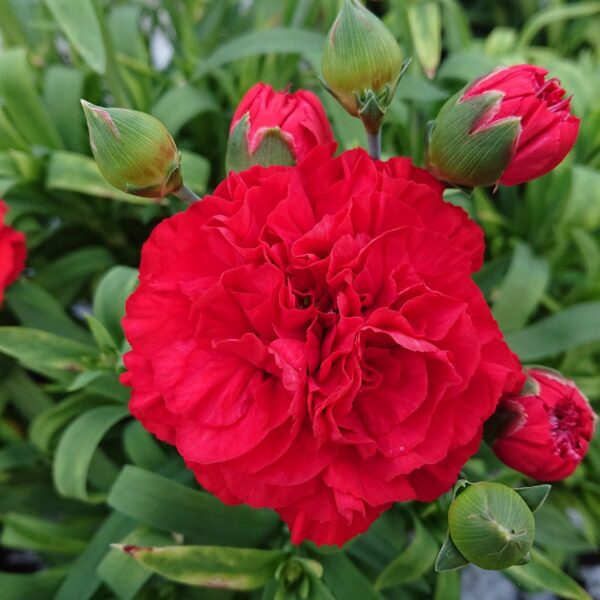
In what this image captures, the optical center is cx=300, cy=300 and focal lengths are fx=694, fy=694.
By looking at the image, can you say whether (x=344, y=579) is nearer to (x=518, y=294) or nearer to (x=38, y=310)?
(x=518, y=294)

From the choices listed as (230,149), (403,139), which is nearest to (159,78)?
(403,139)

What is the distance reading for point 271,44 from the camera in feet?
2.60

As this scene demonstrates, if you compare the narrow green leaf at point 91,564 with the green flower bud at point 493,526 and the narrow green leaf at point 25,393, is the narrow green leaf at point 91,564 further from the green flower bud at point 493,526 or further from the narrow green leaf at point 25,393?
the green flower bud at point 493,526

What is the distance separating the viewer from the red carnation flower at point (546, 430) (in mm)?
466

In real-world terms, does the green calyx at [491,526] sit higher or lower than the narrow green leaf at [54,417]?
higher

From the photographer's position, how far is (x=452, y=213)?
0.45 meters

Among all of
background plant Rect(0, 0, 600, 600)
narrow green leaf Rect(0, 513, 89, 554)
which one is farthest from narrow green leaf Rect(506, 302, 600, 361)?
narrow green leaf Rect(0, 513, 89, 554)

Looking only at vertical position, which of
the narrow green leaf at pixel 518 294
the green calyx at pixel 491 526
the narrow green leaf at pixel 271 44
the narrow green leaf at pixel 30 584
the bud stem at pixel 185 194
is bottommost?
the narrow green leaf at pixel 30 584

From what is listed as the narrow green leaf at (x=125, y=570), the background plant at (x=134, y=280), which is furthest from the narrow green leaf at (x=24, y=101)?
the narrow green leaf at (x=125, y=570)

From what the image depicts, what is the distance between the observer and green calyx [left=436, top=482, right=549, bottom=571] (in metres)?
0.38

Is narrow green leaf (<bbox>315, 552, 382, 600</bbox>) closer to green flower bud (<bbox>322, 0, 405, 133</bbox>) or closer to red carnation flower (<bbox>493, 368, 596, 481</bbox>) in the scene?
red carnation flower (<bbox>493, 368, 596, 481</bbox>)

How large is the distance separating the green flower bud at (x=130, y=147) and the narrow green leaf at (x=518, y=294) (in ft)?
1.44

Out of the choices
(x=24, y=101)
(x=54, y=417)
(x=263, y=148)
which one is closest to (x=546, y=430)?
(x=263, y=148)

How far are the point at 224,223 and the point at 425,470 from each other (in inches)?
7.8
